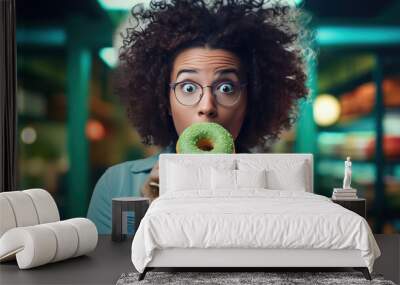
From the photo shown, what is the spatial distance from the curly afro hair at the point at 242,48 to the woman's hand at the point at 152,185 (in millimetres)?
329

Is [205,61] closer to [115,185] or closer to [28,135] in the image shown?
[115,185]

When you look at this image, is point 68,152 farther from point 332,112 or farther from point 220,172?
point 332,112

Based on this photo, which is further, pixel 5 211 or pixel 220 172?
pixel 220 172

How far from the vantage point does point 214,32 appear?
6.83m

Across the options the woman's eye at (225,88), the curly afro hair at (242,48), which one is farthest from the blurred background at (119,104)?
the woman's eye at (225,88)

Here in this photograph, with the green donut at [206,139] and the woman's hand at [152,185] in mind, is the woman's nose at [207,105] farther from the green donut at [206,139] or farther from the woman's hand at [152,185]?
the woman's hand at [152,185]

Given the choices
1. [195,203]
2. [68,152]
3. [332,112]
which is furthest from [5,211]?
[332,112]

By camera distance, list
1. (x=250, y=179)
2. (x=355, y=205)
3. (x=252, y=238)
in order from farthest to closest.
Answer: (x=355, y=205), (x=250, y=179), (x=252, y=238)

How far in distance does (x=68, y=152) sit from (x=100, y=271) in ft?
8.85

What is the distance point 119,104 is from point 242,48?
150 cm

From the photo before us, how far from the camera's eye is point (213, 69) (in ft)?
22.2

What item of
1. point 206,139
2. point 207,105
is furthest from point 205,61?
point 206,139

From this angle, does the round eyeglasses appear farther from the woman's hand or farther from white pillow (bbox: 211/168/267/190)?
white pillow (bbox: 211/168/267/190)

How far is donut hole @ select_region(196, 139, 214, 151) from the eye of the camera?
6383 mm
